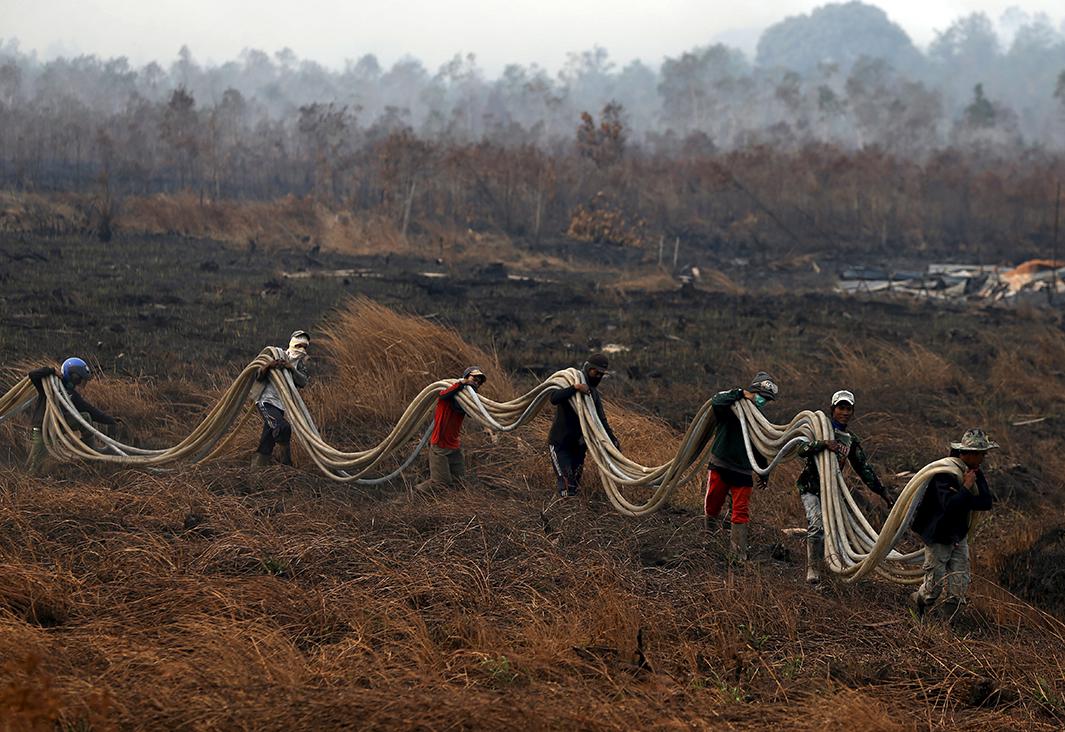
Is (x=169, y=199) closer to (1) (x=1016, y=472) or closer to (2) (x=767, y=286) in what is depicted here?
(2) (x=767, y=286)

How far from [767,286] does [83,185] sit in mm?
20843

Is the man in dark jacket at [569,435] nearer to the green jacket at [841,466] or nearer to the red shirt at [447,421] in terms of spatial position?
the red shirt at [447,421]

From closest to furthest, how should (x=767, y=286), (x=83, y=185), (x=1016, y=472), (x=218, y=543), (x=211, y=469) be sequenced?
(x=218, y=543), (x=211, y=469), (x=1016, y=472), (x=767, y=286), (x=83, y=185)

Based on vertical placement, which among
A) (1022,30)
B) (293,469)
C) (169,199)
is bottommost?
(293,469)

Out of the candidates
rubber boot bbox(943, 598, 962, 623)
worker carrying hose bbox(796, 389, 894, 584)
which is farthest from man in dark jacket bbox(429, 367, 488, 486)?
rubber boot bbox(943, 598, 962, 623)

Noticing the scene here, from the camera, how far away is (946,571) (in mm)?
6348

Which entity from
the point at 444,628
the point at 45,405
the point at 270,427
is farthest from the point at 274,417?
the point at 444,628

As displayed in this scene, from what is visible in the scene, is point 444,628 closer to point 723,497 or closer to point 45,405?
point 723,497

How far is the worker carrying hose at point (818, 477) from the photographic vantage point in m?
6.92

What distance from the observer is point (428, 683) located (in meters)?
4.63

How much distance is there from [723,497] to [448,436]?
215cm

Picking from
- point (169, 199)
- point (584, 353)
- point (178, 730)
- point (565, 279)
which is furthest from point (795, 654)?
point (169, 199)

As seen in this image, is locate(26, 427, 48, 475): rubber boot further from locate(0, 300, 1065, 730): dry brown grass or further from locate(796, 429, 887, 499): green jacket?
locate(796, 429, 887, 499): green jacket

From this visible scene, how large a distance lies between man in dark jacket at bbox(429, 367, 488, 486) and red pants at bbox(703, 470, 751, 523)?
6.43 ft
